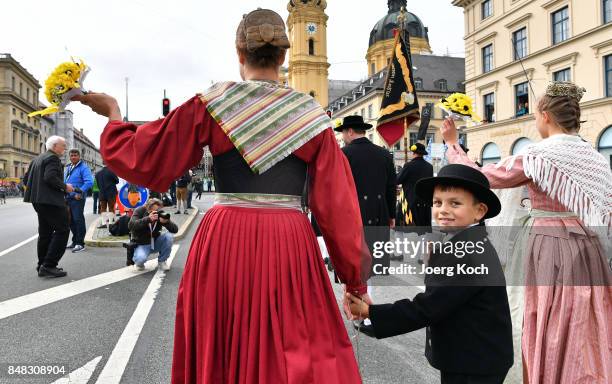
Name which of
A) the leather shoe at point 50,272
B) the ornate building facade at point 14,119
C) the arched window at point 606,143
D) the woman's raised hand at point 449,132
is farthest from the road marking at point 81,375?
the ornate building facade at point 14,119

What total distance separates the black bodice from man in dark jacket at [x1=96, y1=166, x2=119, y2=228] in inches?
361

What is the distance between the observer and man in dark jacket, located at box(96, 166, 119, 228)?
10.5 meters

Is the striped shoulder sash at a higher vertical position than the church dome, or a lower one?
lower

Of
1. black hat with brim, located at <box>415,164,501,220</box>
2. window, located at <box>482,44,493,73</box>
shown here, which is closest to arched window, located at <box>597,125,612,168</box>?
window, located at <box>482,44,493,73</box>

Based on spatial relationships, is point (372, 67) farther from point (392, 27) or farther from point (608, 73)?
point (608, 73)

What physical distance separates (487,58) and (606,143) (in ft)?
40.7

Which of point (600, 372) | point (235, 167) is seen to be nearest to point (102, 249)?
point (235, 167)

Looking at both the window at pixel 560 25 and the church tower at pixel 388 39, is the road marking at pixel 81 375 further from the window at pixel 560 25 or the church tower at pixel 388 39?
the church tower at pixel 388 39

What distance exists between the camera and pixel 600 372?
2.44 meters

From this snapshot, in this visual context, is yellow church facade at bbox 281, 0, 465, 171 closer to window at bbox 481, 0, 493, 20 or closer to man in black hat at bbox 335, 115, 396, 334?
window at bbox 481, 0, 493, 20

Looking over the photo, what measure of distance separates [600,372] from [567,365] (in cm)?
18

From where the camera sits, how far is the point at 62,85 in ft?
6.71

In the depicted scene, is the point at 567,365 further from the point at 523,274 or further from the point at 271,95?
the point at 271,95

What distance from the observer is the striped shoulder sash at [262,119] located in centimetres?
188
